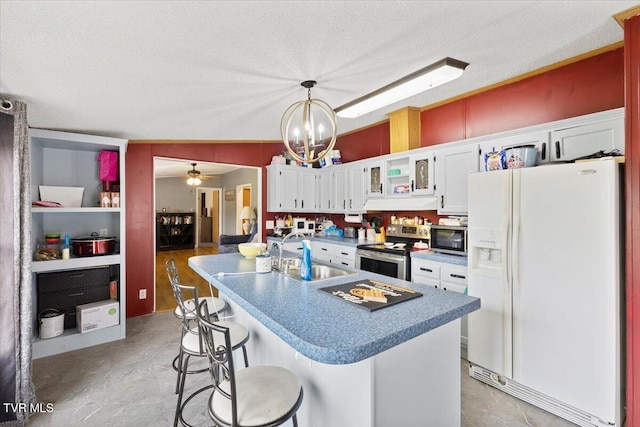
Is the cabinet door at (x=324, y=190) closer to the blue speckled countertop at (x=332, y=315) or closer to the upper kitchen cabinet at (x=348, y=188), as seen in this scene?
the upper kitchen cabinet at (x=348, y=188)

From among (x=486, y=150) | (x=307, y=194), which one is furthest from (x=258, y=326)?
(x=307, y=194)

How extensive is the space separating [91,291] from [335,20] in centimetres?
359

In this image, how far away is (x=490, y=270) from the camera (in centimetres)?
243

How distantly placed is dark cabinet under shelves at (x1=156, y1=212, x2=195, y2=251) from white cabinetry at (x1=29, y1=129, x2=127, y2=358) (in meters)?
6.20

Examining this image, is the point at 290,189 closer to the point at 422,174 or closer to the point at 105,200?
the point at 422,174

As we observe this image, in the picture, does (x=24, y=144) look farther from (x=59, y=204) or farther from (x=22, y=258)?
(x=59, y=204)

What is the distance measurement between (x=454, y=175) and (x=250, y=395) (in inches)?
111

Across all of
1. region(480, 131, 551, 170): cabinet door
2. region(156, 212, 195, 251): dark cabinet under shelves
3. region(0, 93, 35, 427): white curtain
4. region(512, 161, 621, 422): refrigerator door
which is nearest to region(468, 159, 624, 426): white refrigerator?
region(512, 161, 621, 422): refrigerator door

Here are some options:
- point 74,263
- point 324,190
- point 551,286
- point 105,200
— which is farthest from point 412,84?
point 74,263

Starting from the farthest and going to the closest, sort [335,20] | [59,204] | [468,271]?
1. [59,204]
2. [468,271]
3. [335,20]

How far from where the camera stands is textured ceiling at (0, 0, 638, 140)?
157 cm

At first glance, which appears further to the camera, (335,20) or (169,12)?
(335,20)

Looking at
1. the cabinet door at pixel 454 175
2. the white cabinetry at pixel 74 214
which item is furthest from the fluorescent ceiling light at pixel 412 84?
the white cabinetry at pixel 74 214

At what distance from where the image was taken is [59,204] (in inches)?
127
